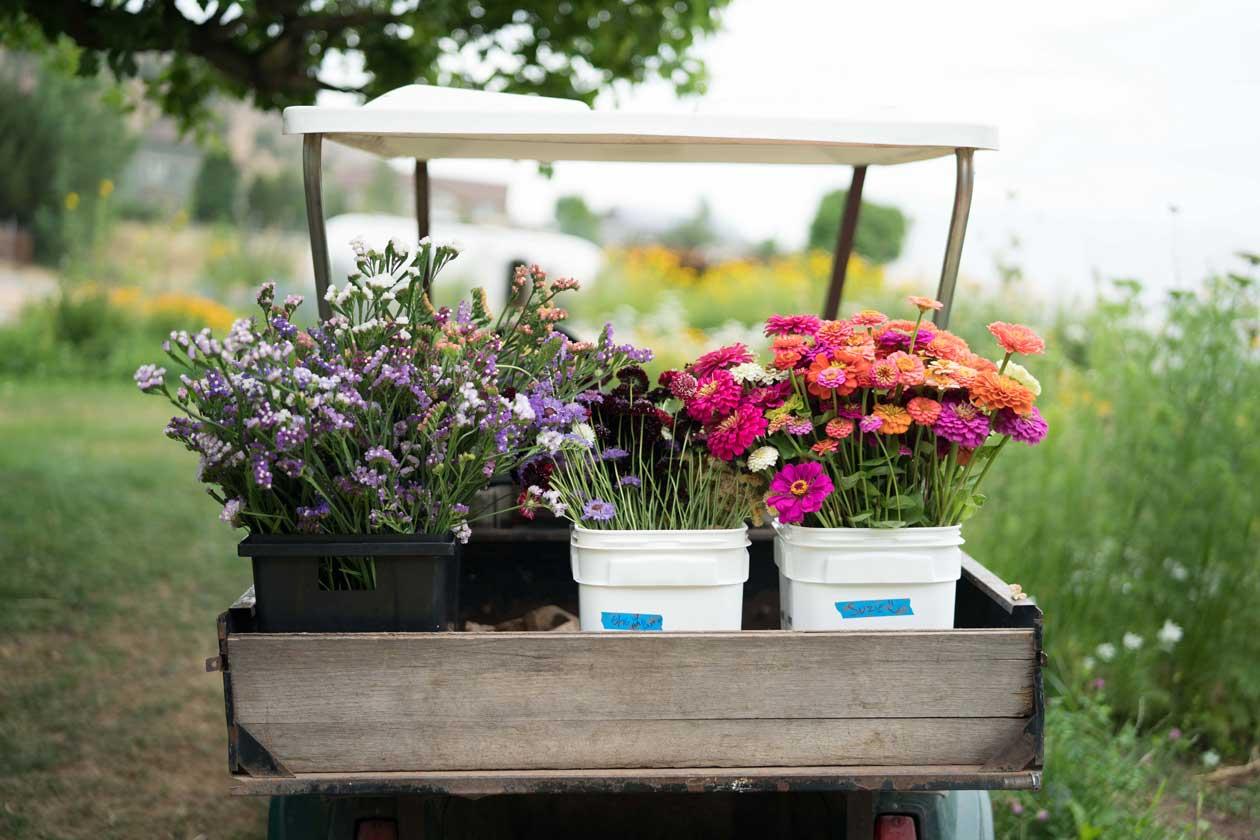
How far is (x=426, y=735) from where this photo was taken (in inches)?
59.6

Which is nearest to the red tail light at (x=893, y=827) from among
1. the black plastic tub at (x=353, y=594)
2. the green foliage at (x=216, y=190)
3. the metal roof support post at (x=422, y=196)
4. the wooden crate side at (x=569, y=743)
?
the wooden crate side at (x=569, y=743)

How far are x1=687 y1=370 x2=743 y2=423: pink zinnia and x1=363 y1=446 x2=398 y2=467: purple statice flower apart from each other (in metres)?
0.46

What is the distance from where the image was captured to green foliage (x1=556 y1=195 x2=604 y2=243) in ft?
69.6

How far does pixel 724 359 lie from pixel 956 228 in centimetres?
47

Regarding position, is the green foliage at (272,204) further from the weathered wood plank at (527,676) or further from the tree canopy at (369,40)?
the weathered wood plank at (527,676)

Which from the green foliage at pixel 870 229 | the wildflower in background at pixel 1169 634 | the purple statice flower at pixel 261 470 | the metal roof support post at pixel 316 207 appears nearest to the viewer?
the purple statice flower at pixel 261 470

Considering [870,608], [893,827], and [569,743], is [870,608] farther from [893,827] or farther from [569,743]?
[569,743]

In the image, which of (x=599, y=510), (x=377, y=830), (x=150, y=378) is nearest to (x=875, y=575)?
(x=599, y=510)

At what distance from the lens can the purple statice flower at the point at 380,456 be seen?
1542 mm

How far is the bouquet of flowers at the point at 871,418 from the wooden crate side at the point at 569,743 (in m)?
0.30

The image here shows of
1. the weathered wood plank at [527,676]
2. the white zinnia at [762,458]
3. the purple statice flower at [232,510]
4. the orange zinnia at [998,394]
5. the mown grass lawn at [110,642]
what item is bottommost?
the mown grass lawn at [110,642]

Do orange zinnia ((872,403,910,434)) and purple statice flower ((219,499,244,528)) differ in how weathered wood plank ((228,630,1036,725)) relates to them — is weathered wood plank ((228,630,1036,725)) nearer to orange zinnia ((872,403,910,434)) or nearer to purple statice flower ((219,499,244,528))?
purple statice flower ((219,499,244,528))

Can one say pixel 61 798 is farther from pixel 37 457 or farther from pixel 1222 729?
pixel 37 457

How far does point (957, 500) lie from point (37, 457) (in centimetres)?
609
